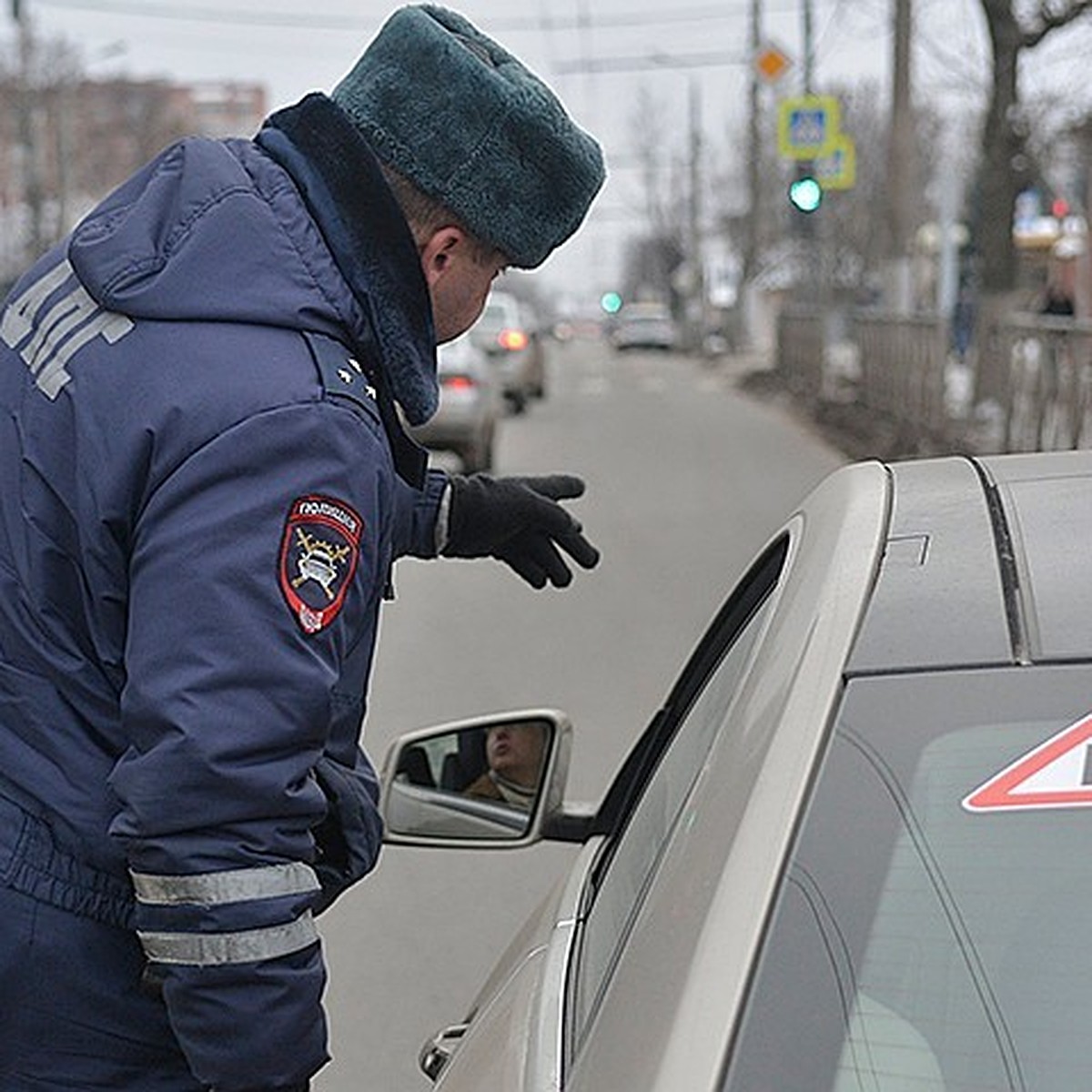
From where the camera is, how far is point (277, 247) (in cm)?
231

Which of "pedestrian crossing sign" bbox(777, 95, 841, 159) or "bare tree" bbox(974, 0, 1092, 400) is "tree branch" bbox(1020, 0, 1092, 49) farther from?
"pedestrian crossing sign" bbox(777, 95, 841, 159)

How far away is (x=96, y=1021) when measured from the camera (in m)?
2.38

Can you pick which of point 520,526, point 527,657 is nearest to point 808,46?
point 527,657

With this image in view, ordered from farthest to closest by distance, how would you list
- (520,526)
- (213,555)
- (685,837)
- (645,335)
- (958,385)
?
(645,335), (958,385), (520,526), (213,555), (685,837)

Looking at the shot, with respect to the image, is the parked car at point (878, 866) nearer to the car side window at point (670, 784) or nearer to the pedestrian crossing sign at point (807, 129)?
the car side window at point (670, 784)

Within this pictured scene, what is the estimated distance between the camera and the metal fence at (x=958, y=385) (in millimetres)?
14094

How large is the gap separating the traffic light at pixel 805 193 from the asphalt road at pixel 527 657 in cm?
250

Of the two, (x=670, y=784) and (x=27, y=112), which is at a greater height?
(x=670, y=784)

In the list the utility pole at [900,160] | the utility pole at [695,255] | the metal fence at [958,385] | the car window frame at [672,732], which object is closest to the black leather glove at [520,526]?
the car window frame at [672,732]

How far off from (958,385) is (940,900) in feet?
79.3

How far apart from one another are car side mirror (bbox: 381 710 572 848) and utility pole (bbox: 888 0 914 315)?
68.8ft

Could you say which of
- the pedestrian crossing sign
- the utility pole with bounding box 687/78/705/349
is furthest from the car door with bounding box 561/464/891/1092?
the utility pole with bounding box 687/78/705/349

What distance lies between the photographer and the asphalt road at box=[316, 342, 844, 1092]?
5336mm

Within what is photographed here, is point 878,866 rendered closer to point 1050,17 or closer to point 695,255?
point 1050,17
